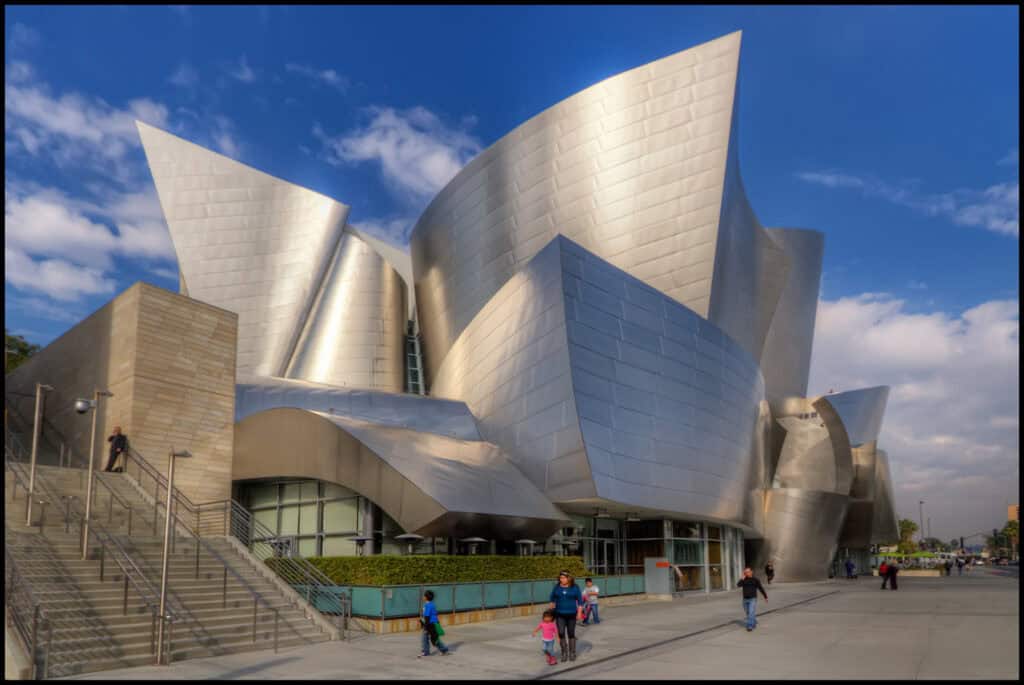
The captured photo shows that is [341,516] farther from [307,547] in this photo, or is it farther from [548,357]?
[548,357]

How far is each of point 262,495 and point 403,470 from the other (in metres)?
6.61

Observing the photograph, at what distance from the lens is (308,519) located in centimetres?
2391

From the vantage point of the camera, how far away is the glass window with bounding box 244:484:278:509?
2491 centimetres

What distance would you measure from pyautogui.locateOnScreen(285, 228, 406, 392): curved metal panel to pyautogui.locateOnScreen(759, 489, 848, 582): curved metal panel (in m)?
19.9

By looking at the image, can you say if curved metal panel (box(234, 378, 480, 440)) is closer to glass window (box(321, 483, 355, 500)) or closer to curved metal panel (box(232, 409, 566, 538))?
curved metal panel (box(232, 409, 566, 538))

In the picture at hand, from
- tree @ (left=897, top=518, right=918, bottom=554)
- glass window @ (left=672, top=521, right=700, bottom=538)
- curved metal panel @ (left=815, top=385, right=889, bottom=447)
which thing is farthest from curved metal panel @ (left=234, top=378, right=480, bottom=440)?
tree @ (left=897, top=518, right=918, bottom=554)

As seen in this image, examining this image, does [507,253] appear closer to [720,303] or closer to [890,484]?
[720,303]

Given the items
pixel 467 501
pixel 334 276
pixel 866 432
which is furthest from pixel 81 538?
pixel 866 432

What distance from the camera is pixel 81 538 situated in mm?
15352

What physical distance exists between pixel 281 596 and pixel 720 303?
81.2ft

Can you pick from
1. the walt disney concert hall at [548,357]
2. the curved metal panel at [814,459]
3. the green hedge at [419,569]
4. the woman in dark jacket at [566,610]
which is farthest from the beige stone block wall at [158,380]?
the curved metal panel at [814,459]

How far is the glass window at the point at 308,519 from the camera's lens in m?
23.7

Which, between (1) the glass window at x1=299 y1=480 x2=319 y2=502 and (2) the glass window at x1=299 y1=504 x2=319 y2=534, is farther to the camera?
(1) the glass window at x1=299 y1=480 x2=319 y2=502

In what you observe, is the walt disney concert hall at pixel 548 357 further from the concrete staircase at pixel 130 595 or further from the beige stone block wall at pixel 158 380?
the concrete staircase at pixel 130 595
